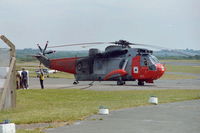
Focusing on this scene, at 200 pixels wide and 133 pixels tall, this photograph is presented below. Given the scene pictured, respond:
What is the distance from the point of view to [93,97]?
25.3 meters

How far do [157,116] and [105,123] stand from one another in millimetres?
2844

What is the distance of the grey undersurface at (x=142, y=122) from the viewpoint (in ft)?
41.2

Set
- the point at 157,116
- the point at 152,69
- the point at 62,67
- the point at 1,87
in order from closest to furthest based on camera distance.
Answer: the point at 157,116 < the point at 1,87 < the point at 152,69 < the point at 62,67

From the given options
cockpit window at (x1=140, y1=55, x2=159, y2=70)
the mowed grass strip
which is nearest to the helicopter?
cockpit window at (x1=140, y1=55, x2=159, y2=70)

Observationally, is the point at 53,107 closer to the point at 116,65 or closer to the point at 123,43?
the point at 116,65

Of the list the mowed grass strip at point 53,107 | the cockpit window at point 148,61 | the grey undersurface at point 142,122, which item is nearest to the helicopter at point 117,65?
the cockpit window at point 148,61

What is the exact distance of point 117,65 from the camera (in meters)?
38.2

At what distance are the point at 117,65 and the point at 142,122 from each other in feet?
79.0

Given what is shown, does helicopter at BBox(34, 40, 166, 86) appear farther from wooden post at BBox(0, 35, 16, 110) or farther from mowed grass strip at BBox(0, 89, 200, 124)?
wooden post at BBox(0, 35, 16, 110)

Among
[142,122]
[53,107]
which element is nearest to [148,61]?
[53,107]

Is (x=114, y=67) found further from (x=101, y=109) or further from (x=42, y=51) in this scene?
(x=101, y=109)

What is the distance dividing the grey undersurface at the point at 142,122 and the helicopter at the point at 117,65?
61.7 ft

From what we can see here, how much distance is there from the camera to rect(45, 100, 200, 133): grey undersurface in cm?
1255

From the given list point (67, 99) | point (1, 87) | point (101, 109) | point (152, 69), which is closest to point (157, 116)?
point (101, 109)
